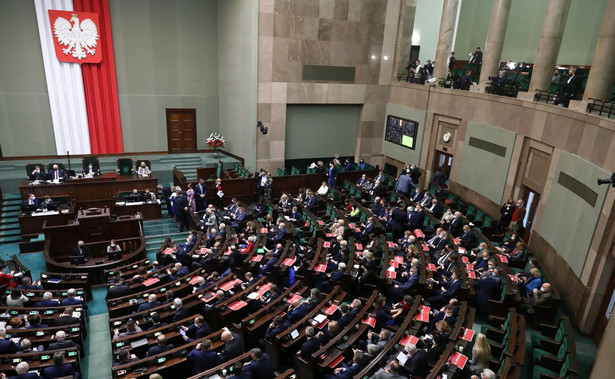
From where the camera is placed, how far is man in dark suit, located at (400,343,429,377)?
578 centimetres

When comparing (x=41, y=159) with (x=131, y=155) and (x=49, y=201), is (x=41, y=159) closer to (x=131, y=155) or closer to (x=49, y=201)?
(x=131, y=155)

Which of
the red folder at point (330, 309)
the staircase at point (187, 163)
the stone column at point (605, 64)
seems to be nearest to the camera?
the red folder at point (330, 309)

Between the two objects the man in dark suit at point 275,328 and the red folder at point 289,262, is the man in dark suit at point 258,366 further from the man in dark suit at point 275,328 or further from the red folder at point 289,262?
the red folder at point 289,262

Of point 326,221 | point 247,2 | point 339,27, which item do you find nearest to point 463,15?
point 339,27

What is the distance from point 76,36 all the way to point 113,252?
1004 centimetres

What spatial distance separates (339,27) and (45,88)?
11.6 m

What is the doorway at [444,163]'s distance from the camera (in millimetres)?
15266

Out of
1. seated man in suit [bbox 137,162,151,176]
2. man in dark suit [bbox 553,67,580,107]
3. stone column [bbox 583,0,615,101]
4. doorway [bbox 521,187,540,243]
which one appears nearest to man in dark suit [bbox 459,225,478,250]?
doorway [bbox 521,187,540,243]

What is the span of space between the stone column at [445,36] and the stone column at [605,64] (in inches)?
251

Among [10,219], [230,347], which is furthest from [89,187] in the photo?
[230,347]

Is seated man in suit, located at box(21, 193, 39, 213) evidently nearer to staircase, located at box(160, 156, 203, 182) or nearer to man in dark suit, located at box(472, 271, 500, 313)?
staircase, located at box(160, 156, 203, 182)

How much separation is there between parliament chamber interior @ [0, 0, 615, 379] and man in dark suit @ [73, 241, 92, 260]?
0.26ft

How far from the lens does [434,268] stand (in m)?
8.96

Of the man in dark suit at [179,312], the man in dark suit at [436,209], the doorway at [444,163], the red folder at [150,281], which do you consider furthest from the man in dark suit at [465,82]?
the man in dark suit at [179,312]
